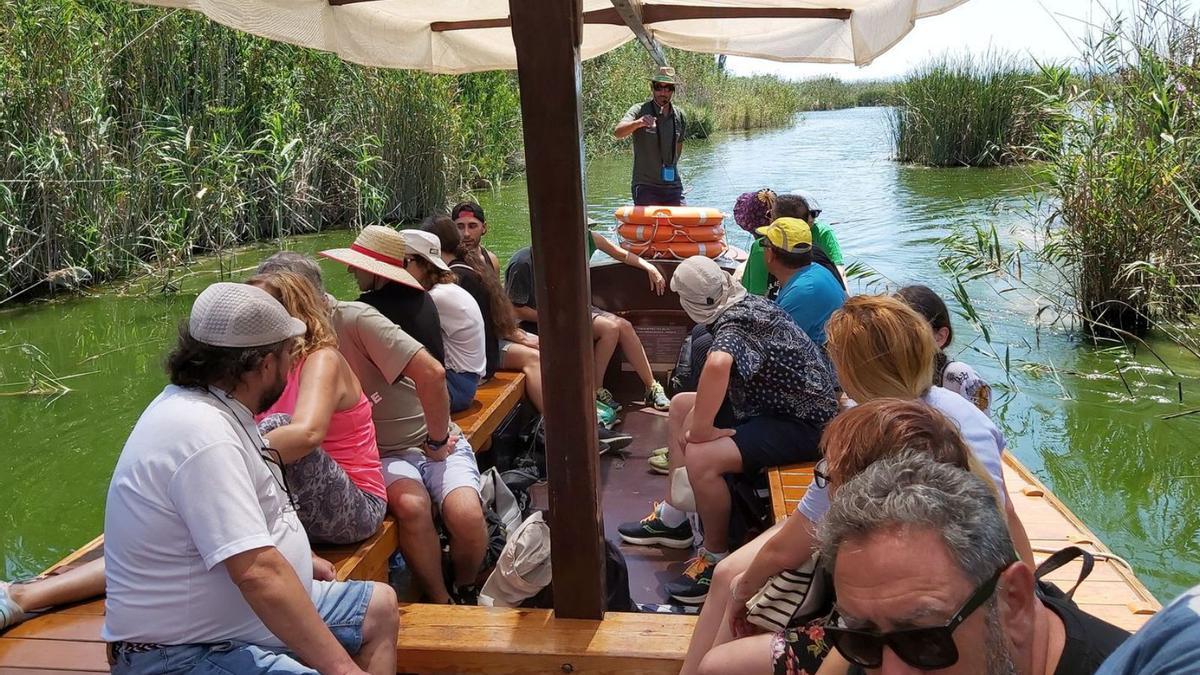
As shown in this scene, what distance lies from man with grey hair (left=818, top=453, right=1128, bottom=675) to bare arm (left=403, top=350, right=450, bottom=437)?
1637 millimetres

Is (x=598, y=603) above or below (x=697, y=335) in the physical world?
below

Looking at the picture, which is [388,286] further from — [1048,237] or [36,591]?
[1048,237]

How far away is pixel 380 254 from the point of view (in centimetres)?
Answer: 304

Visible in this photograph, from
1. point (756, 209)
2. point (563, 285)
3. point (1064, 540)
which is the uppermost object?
point (563, 285)

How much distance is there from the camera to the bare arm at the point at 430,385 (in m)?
2.72

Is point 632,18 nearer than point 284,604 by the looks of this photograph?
No

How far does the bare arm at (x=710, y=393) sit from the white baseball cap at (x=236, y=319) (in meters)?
1.35

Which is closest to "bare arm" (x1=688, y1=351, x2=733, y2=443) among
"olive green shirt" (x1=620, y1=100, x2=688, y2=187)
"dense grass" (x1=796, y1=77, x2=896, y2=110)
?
"olive green shirt" (x1=620, y1=100, x2=688, y2=187)

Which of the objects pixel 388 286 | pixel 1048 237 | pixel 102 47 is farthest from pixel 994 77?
pixel 388 286

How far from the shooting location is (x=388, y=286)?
303 centimetres

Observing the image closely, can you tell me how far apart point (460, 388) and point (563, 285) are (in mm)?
1589

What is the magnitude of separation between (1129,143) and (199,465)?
21.0ft

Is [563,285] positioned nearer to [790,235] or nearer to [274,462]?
[274,462]

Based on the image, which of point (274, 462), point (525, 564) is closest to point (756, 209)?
point (525, 564)
